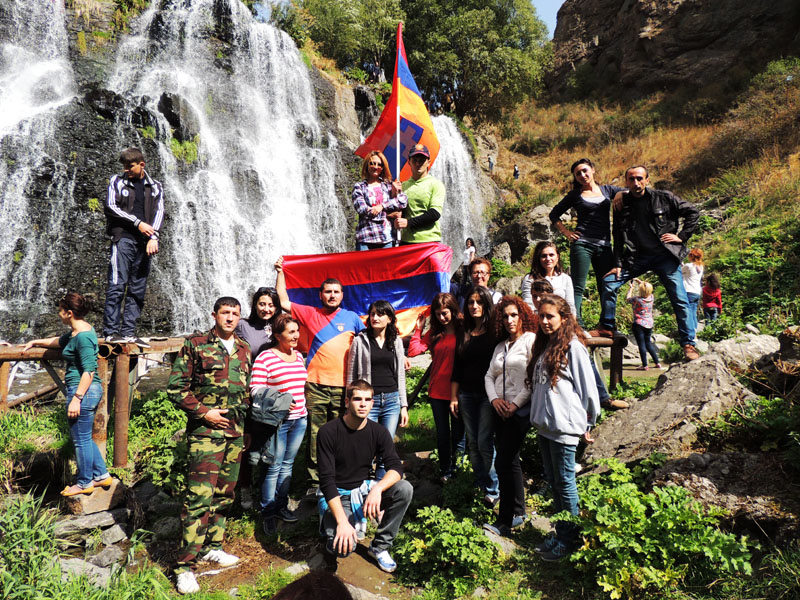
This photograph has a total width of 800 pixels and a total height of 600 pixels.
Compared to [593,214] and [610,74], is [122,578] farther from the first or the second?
[610,74]

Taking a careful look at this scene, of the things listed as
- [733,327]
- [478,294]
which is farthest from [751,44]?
[478,294]

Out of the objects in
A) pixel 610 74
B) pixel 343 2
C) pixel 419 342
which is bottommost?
pixel 419 342

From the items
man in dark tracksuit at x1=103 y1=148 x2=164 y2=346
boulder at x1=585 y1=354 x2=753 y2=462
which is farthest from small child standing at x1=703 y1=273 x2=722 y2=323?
man in dark tracksuit at x1=103 y1=148 x2=164 y2=346

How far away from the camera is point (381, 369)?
15.6 ft

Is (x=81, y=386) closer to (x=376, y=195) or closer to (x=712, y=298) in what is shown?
(x=376, y=195)

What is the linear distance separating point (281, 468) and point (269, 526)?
0.54m

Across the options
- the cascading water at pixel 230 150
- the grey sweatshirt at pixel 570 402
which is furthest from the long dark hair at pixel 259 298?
the cascading water at pixel 230 150

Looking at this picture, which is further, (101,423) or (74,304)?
(101,423)

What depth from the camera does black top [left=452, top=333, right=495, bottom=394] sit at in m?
4.67

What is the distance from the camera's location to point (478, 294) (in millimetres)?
4801

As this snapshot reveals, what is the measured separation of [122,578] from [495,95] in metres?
29.5

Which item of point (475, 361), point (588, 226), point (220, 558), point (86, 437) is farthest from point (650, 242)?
point (86, 437)

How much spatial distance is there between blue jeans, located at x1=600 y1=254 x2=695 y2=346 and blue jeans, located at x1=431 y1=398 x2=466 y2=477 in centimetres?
204

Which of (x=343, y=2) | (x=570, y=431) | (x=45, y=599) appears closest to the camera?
(x=45, y=599)
